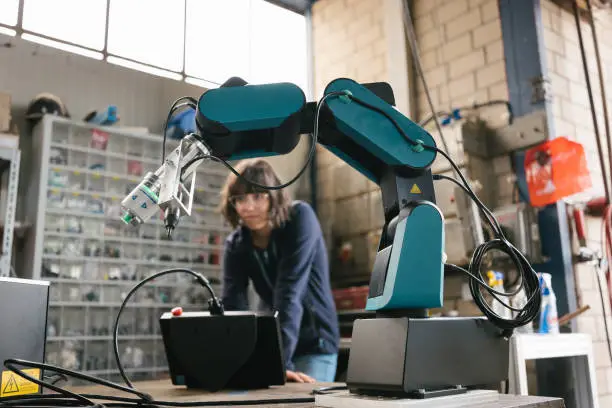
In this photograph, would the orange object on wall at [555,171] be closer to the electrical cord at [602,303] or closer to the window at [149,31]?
the electrical cord at [602,303]

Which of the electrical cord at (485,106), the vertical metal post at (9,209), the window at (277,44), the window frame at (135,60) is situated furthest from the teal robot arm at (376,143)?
the window at (277,44)

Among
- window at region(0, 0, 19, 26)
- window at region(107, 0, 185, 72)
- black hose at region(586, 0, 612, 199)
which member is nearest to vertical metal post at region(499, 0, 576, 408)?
black hose at region(586, 0, 612, 199)

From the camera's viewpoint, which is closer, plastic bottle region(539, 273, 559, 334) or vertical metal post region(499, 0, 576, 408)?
plastic bottle region(539, 273, 559, 334)

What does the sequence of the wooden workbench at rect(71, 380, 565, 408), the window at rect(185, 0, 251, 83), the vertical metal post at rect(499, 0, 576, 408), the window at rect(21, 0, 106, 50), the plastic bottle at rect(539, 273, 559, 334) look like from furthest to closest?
the window at rect(185, 0, 251, 83), the window at rect(21, 0, 106, 50), the vertical metal post at rect(499, 0, 576, 408), the plastic bottle at rect(539, 273, 559, 334), the wooden workbench at rect(71, 380, 565, 408)

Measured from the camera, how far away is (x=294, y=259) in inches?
65.9

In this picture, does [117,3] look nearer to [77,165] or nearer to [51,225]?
[77,165]

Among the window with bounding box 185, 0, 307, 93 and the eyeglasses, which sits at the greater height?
the window with bounding box 185, 0, 307, 93

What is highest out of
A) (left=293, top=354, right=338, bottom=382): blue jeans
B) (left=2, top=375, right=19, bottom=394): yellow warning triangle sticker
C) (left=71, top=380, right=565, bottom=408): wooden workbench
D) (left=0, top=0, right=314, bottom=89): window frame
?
(left=0, top=0, right=314, bottom=89): window frame

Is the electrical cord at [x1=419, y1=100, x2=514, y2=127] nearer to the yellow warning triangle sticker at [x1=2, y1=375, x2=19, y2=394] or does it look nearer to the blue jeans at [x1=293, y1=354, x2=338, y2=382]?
the blue jeans at [x1=293, y1=354, x2=338, y2=382]

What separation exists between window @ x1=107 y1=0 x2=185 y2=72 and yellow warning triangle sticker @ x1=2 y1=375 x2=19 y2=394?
3.22 meters

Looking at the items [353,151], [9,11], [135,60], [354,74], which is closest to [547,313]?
[353,151]

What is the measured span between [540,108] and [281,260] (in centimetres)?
151

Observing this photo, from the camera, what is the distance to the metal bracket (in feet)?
7.98

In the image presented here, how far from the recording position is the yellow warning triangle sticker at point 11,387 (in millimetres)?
706
